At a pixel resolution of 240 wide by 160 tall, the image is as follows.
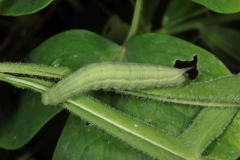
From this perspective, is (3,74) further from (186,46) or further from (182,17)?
(182,17)

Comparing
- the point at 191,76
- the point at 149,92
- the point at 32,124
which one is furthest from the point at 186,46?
the point at 32,124

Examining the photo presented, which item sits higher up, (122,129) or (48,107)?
(122,129)

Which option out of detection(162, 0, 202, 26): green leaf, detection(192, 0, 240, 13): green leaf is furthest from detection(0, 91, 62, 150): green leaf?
detection(162, 0, 202, 26): green leaf

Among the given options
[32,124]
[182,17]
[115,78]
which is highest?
[115,78]

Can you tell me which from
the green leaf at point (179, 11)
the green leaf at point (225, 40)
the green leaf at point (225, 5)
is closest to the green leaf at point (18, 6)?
the green leaf at point (225, 5)

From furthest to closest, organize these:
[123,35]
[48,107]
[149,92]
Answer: [123,35] < [48,107] < [149,92]

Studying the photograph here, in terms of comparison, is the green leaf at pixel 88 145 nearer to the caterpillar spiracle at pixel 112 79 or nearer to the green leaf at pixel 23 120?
the green leaf at pixel 23 120
